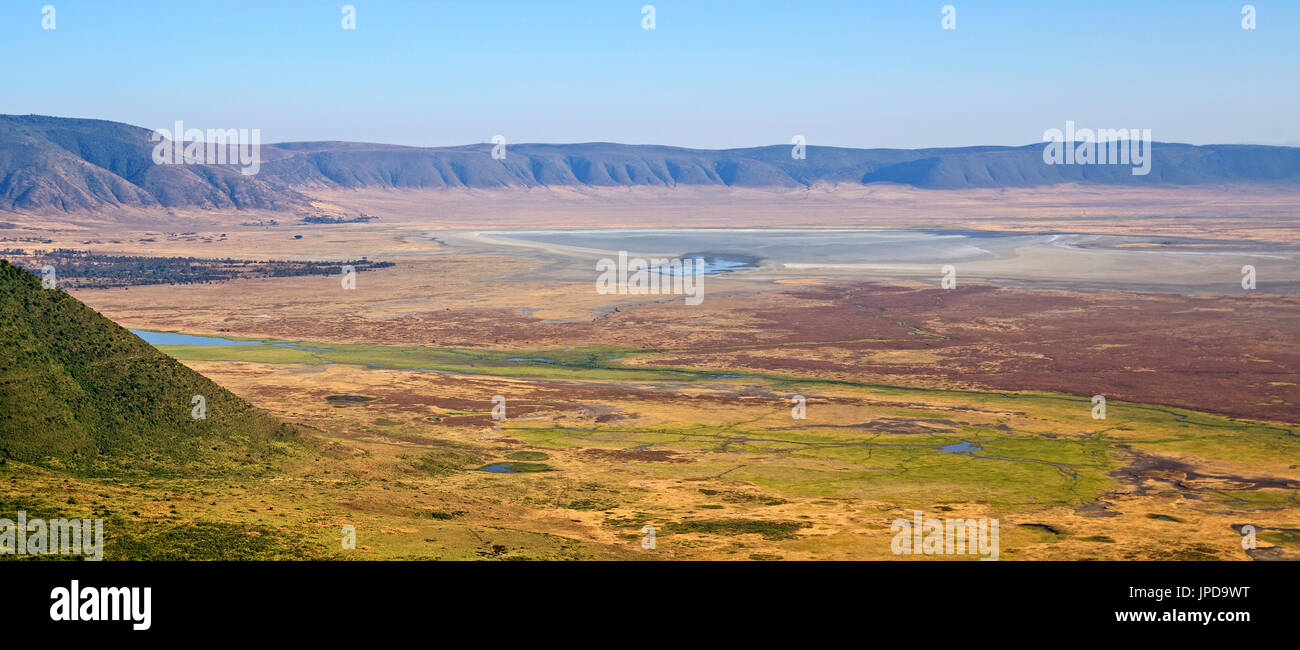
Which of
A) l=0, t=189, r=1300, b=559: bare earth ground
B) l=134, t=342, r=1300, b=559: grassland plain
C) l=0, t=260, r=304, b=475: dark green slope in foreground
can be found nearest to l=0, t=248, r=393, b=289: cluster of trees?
l=0, t=189, r=1300, b=559: bare earth ground

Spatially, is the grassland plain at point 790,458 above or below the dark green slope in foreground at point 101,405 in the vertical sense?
below

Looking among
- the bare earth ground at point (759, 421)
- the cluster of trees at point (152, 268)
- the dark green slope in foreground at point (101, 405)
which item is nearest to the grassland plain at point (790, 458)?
the bare earth ground at point (759, 421)

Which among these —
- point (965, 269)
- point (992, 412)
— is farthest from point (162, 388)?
point (965, 269)

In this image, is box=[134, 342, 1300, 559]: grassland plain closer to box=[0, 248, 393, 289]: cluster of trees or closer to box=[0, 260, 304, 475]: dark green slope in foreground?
box=[0, 260, 304, 475]: dark green slope in foreground

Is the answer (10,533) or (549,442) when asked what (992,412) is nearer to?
(549,442)

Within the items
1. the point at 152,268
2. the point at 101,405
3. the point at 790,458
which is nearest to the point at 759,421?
the point at 790,458

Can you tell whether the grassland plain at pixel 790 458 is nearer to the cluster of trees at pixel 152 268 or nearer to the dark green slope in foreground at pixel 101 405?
the dark green slope in foreground at pixel 101 405
